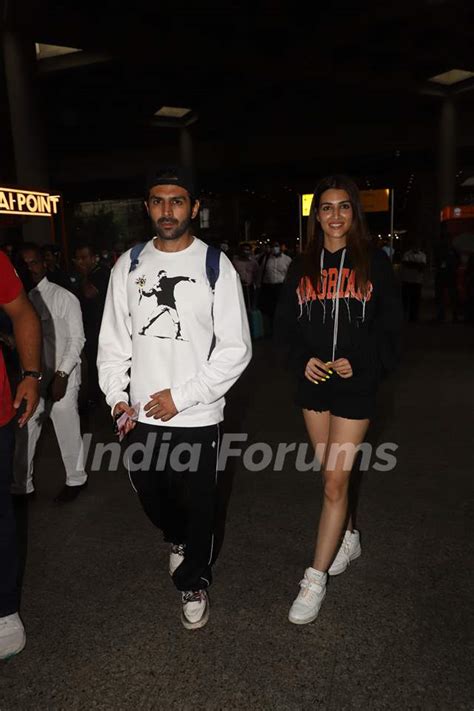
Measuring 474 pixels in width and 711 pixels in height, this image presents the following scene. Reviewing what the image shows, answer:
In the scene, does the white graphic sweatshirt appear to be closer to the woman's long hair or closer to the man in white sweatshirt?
the man in white sweatshirt

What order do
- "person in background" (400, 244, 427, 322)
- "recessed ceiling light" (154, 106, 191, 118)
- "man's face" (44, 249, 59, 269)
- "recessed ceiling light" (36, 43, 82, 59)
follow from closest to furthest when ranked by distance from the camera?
"man's face" (44, 249, 59, 269)
"person in background" (400, 244, 427, 322)
"recessed ceiling light" (36, 43, 82, 59)
"recessed ceiling light" (154, 106, 191, 118)

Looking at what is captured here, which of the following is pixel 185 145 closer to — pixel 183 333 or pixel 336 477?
pixel 183 333

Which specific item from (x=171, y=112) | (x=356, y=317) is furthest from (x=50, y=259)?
(x=171, y=112)

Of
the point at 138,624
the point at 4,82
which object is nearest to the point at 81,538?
the point at 138,624

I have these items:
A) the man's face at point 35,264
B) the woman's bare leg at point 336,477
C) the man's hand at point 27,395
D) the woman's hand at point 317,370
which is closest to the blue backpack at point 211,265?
the woman's hand at point 317,370

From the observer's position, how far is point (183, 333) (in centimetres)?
264

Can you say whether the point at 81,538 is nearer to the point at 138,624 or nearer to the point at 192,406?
the point at 138,624

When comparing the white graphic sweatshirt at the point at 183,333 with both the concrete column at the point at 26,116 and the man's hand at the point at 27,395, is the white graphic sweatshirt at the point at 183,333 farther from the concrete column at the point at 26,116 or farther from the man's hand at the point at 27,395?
the concrete column at the point at 26,116

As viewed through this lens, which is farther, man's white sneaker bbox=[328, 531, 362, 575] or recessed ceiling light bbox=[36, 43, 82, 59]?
recessed ceiling light bbox=[36, 43, 82, 59]

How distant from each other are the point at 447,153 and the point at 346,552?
27.1m

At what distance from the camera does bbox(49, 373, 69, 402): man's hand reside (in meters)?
4.17

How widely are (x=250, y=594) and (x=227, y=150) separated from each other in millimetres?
34590

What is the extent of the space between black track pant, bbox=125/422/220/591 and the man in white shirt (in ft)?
5.49

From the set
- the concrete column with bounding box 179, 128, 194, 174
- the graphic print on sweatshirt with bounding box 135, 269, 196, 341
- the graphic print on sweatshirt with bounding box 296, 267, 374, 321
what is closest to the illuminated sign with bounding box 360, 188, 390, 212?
the concrete column with bounding box 179, 128, 194, 174
